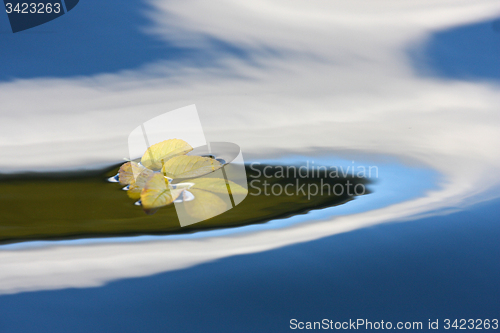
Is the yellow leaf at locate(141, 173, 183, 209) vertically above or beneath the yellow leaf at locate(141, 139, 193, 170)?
beneath

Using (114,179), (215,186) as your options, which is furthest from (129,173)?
(215,186)

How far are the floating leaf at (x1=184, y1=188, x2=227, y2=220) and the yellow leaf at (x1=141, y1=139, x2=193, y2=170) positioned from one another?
0.09 metres

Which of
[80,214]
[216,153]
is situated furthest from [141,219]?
[216,153]

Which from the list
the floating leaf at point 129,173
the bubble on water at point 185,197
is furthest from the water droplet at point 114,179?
the bubble on water at point 185,197

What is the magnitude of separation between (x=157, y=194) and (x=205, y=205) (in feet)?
0.18

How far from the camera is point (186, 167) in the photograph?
51 cm

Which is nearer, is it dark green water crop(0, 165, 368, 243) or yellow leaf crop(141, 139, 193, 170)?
dark green water crop(0, 165, 368, 243)

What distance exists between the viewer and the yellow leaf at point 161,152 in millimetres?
552

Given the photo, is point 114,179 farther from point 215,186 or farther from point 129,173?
point 215,186

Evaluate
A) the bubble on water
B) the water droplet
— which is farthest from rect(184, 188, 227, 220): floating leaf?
the water droplet

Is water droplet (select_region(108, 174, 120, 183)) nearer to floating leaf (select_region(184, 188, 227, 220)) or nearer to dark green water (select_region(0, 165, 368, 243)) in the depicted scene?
dark green water (select_region(0, 165, 368, 243))

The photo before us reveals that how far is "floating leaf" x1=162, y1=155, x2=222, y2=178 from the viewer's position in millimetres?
505

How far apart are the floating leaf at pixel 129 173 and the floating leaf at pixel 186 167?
37mm

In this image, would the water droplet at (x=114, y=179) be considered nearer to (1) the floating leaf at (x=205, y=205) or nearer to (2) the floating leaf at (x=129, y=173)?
(2) the floating leaf at (x=129, y=173)
